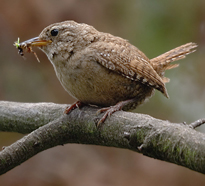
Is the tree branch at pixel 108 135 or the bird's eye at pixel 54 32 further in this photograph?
the bird's eye at pixel 54 32

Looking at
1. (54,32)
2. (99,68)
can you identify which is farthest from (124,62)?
(54,32)

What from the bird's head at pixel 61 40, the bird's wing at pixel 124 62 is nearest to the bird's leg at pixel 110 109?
the bird's wing at pixel 124 62

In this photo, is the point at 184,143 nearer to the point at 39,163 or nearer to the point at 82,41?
the point at 82,41

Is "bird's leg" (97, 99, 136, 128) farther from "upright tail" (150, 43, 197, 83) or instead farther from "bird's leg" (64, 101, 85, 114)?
"upright tail" (150, 43, 197, 83)

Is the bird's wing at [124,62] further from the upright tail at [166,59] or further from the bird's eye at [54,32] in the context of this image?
the upright tail at [166,59]

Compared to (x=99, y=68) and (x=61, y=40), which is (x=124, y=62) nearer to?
(x=99, y=68)
